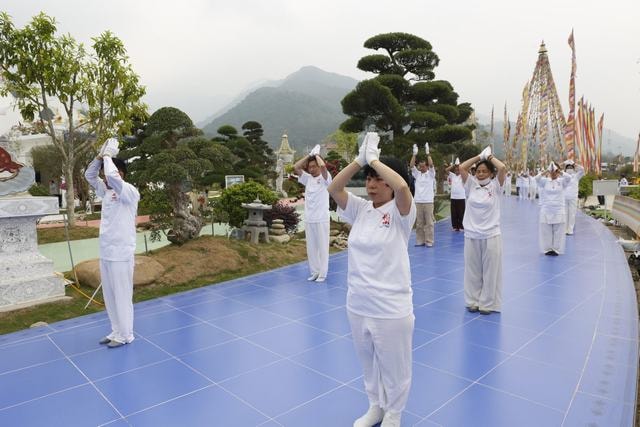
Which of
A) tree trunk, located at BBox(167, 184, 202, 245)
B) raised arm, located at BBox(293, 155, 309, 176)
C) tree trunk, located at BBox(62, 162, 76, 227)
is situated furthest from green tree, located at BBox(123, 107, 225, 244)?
tree trunk, located at BBox(62, 162, 76, 227)

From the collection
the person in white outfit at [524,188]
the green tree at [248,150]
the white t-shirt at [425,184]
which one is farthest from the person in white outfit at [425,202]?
the person in white outfit at [524,188]

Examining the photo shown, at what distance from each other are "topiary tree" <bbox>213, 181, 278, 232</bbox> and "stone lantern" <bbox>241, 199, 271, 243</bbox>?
0.35 meters

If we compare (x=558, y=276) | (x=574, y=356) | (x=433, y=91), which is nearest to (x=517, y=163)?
(x=433, y=91)

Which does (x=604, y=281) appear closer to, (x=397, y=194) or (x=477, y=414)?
(x=477, y=414)

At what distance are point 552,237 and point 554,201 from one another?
630mm

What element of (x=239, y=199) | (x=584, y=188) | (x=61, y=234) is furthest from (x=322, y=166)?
(x=584, y=188)

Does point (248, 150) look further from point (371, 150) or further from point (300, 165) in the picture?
point (371, 150)

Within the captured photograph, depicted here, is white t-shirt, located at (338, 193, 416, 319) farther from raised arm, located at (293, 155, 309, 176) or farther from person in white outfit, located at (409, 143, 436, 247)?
person in white outfit, located at (409, 143, 436, 247)

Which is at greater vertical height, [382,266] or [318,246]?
[382,266]

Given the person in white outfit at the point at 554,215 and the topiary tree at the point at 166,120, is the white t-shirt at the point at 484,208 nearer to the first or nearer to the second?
the person in white outfit at the point at 554,215

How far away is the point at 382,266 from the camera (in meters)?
2.17

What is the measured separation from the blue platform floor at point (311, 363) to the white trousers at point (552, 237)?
1936 mm

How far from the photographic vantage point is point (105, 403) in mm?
2779

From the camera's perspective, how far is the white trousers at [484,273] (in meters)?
4.28
